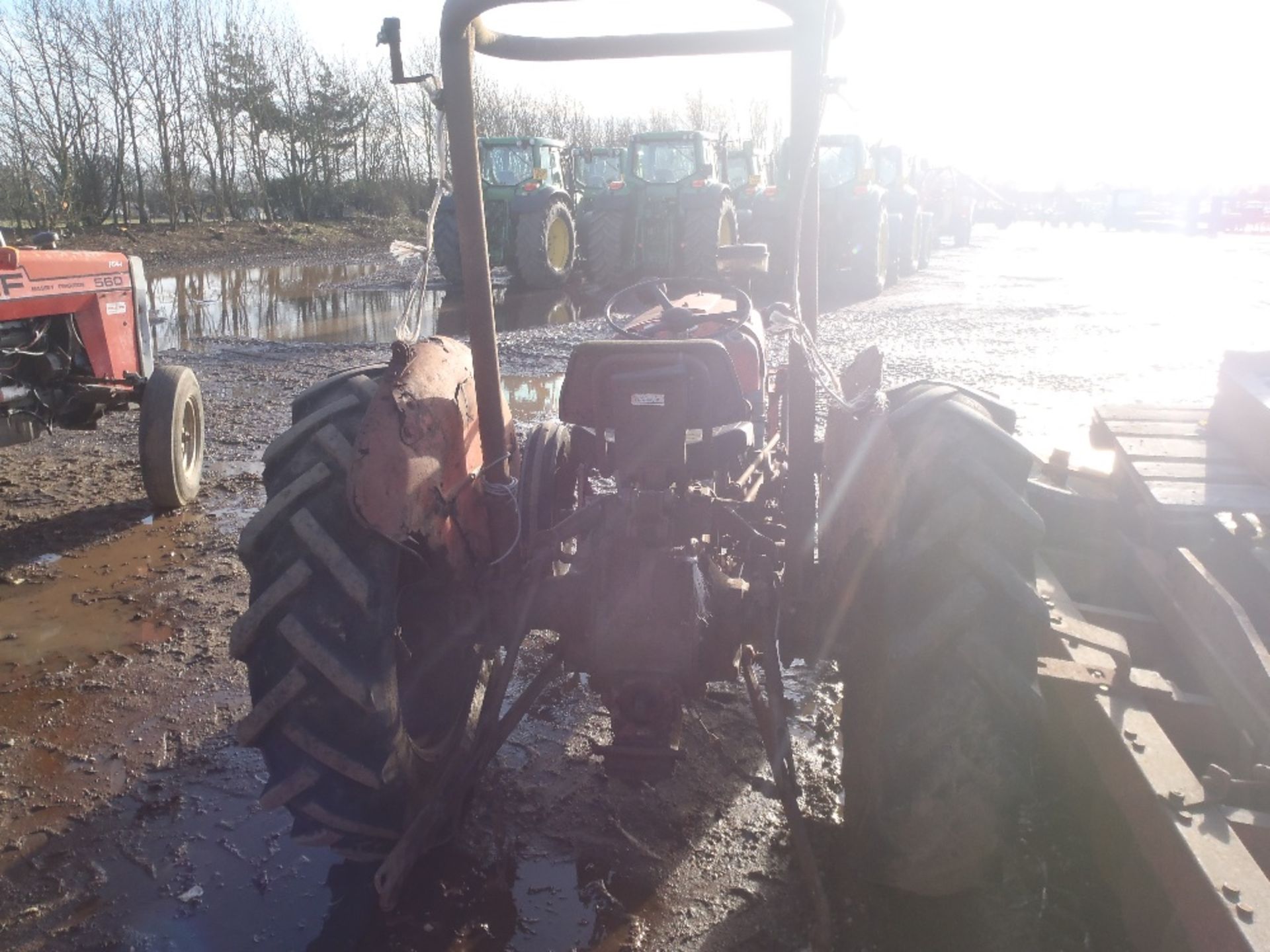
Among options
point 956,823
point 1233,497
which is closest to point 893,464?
point 956,823

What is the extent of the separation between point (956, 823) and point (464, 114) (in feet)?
5.99

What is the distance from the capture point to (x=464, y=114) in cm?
202

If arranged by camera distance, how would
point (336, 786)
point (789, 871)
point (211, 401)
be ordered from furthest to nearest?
point (211, 401) < point (789, 871) < point (336, 786)

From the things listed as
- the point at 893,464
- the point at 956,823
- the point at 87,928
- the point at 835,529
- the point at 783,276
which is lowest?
the point at 87,928

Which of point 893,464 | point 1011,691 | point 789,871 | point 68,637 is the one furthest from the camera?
point 68,637

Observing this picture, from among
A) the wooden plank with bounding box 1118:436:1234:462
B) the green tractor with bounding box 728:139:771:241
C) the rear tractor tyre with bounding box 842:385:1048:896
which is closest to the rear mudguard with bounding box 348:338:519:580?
the rear tractor tyre with bounding box 842:385:1048:896

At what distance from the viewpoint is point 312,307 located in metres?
13.5

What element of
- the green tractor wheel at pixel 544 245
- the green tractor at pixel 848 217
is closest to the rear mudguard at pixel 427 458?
the green tractor at pixel 848 217

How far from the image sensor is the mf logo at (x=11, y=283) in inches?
188

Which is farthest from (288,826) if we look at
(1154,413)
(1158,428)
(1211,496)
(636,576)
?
(1154,413)

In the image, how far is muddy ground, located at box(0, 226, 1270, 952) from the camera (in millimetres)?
2193

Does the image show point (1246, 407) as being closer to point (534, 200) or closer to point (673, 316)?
point (673, 316)

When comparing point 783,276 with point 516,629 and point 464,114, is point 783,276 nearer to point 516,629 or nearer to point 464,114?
point 464,114

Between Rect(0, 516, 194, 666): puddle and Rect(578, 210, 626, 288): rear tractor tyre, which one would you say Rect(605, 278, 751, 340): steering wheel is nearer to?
Rect(0, 516, 194, 666): puddle
